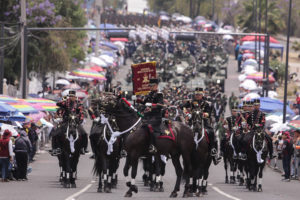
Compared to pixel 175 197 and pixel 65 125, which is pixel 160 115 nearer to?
pixel 175 197

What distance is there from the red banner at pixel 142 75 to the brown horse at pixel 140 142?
196 inches

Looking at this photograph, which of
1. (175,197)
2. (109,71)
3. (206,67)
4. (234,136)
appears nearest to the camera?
(175,197)

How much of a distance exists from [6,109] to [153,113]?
9.88 m

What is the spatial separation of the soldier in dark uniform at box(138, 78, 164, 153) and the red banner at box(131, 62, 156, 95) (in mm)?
5784

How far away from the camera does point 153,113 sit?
79.4ft

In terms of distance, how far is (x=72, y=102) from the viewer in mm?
27859

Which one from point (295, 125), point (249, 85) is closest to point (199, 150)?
point (295, 125)

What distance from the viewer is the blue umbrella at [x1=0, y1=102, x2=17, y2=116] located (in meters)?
32.8

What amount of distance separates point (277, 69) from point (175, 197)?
5798 centimetres

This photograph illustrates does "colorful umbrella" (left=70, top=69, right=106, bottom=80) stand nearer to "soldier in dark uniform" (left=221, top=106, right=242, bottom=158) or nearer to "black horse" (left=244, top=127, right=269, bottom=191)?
"soldier in dark uniform" (left=221, top=106, right=242, bottom=158)

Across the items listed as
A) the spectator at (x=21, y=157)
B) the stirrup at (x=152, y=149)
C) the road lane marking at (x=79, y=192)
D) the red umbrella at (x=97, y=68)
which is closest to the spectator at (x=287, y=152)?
the road lane marking at (x=79, y=192)

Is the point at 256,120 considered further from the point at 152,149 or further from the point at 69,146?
the point at 69,146

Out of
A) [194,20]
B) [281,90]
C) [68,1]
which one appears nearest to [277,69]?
[281,90]

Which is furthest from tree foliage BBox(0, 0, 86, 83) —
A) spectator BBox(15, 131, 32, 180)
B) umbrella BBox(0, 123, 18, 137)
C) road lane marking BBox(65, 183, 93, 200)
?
road lane marking BBox(65, 183, 93, 200)
